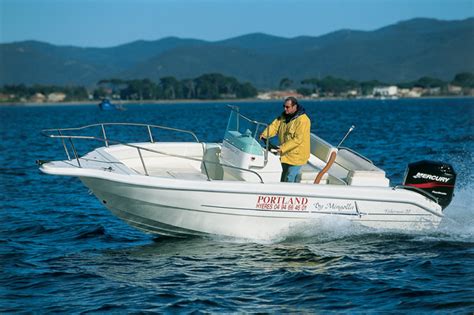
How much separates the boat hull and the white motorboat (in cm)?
1

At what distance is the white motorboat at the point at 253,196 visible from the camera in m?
10.2

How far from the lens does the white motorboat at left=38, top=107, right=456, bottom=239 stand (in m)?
10.2

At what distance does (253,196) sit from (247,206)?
0.17 metres

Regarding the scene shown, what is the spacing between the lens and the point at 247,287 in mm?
9047

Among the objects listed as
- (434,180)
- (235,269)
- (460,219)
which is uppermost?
(434,180)

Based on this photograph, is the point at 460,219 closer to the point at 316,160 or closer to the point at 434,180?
the point at 434,180

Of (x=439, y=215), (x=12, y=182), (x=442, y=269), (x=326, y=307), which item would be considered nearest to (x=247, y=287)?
(x=326, y=307)

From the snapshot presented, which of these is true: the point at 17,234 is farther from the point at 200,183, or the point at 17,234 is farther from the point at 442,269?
the point at 442,269

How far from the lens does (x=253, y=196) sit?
1023 centimetres

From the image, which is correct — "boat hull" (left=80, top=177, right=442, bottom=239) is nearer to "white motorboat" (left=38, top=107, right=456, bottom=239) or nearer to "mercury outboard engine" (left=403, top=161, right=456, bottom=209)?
"white motorboat" (left=38, top=107, right=456, bottom=239)

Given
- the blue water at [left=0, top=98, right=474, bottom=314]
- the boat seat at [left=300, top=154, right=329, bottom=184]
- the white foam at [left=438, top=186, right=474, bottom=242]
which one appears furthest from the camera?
the white foam at [left=438, top=186, right=474, bottom=242]

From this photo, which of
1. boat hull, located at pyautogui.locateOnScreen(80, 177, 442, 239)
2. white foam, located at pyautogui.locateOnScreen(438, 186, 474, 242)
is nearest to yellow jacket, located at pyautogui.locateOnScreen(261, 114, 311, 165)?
boat hull, located at pyautogui.locateOnScreen(80, 177, 442, 239)

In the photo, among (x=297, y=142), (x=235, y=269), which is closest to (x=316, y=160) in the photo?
(x=297, y=142)

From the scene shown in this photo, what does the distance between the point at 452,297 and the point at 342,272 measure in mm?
1510
